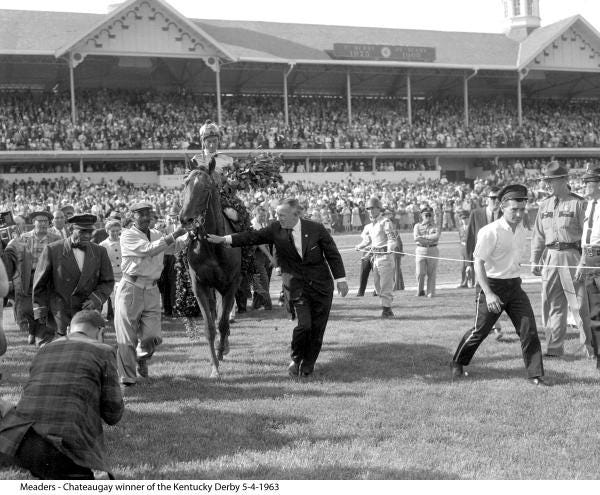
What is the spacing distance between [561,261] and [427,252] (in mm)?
6103

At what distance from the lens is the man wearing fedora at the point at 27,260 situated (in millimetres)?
9781

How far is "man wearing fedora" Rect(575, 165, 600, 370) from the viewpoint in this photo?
24.1 feet

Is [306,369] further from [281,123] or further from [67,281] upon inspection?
[281,123]

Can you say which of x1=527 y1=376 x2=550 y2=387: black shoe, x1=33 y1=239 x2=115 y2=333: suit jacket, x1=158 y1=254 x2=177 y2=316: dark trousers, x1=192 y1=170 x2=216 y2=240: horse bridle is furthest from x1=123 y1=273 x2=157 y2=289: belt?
x1=158 y1=254 x2=177 y2=316: dark trousers

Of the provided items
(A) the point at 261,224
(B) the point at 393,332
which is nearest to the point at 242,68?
(A) the point at 261,224

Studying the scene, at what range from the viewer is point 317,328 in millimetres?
7797

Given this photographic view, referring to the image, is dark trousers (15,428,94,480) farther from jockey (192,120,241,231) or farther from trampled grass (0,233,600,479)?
jockey (192,120,241,231)

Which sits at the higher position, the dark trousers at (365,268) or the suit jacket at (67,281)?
the suit jacket at (67,281)

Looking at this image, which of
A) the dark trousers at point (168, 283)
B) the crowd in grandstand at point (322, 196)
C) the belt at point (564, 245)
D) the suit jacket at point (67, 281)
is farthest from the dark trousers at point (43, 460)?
the crowd in grandstand at point (322, 196)

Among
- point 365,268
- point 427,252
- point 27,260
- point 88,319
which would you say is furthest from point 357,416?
point 427,252

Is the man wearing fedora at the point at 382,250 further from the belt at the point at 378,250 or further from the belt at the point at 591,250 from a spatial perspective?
the belt at the point at 591,250

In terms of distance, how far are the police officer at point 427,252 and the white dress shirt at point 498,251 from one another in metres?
7.21

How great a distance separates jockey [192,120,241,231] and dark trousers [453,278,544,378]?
3120mm

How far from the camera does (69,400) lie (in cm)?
414
